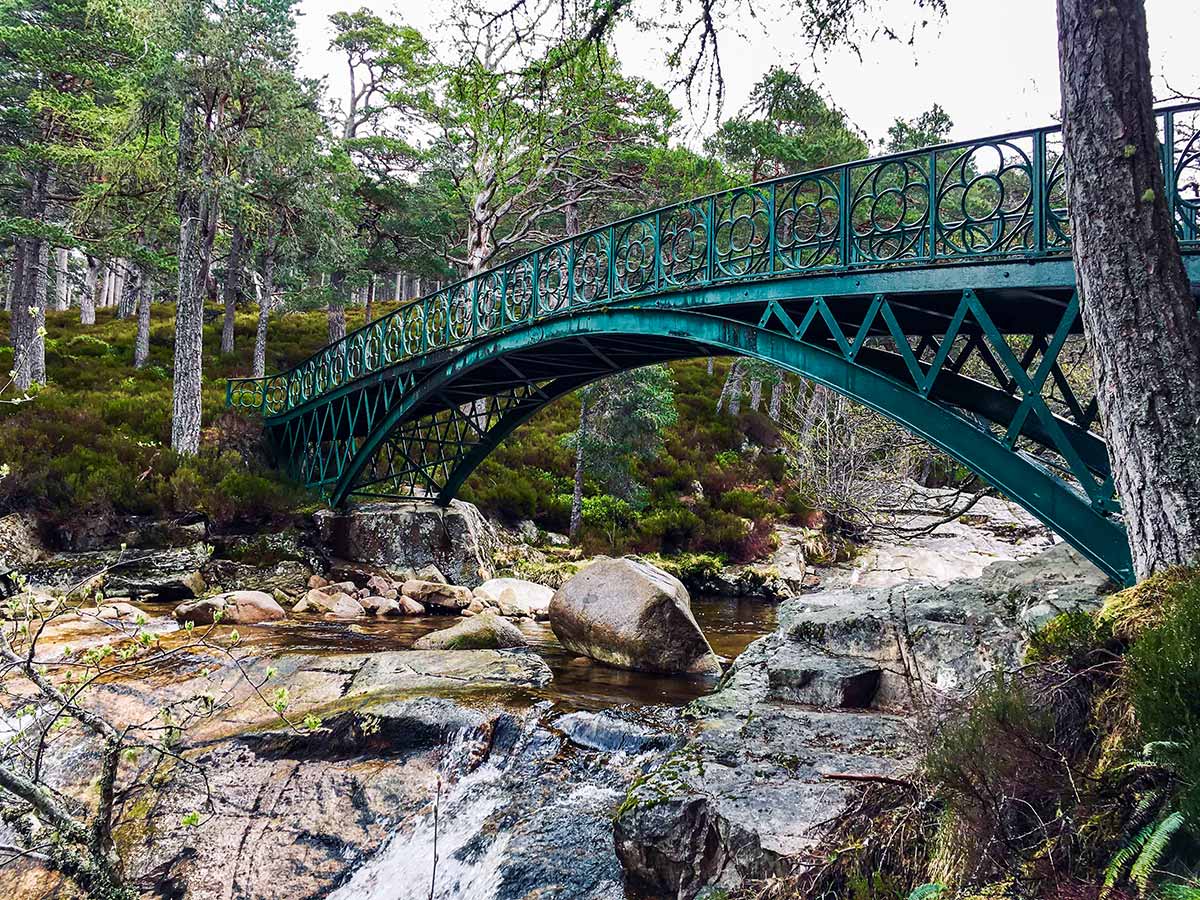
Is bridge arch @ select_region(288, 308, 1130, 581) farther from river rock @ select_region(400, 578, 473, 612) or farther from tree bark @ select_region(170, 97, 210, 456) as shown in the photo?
tree bark @ select_region(170, 97, 210, 456)

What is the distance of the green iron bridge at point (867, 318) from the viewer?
5.48 metres

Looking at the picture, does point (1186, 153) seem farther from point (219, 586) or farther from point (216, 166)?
point (216, 166)

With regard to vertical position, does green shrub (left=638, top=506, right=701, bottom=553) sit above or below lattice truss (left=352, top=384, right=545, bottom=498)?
below

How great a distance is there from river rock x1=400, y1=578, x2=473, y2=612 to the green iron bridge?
3.01 meters

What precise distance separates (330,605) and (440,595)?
191cm

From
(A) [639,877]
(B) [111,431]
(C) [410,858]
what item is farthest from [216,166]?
(A) [639,877]

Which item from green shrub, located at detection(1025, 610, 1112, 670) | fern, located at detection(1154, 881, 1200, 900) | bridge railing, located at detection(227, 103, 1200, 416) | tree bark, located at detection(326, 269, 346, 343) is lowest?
fern, located at detection(1154, 881, 1200, 900)

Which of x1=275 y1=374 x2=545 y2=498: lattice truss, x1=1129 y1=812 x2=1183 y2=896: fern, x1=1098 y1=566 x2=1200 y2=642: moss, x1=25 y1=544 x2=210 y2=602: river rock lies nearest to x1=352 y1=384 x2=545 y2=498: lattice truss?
x1=275 y1=374 x2=545 y2=498: lattice truss

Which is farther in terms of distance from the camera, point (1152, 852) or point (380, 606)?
point (380, 606)

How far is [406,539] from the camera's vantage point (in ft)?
52.2

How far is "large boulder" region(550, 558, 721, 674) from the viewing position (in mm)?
8797

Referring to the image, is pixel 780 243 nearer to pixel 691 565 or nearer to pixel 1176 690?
pixel 1176 690

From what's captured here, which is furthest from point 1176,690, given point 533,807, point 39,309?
point 39,309

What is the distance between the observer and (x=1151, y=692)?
252 cm
